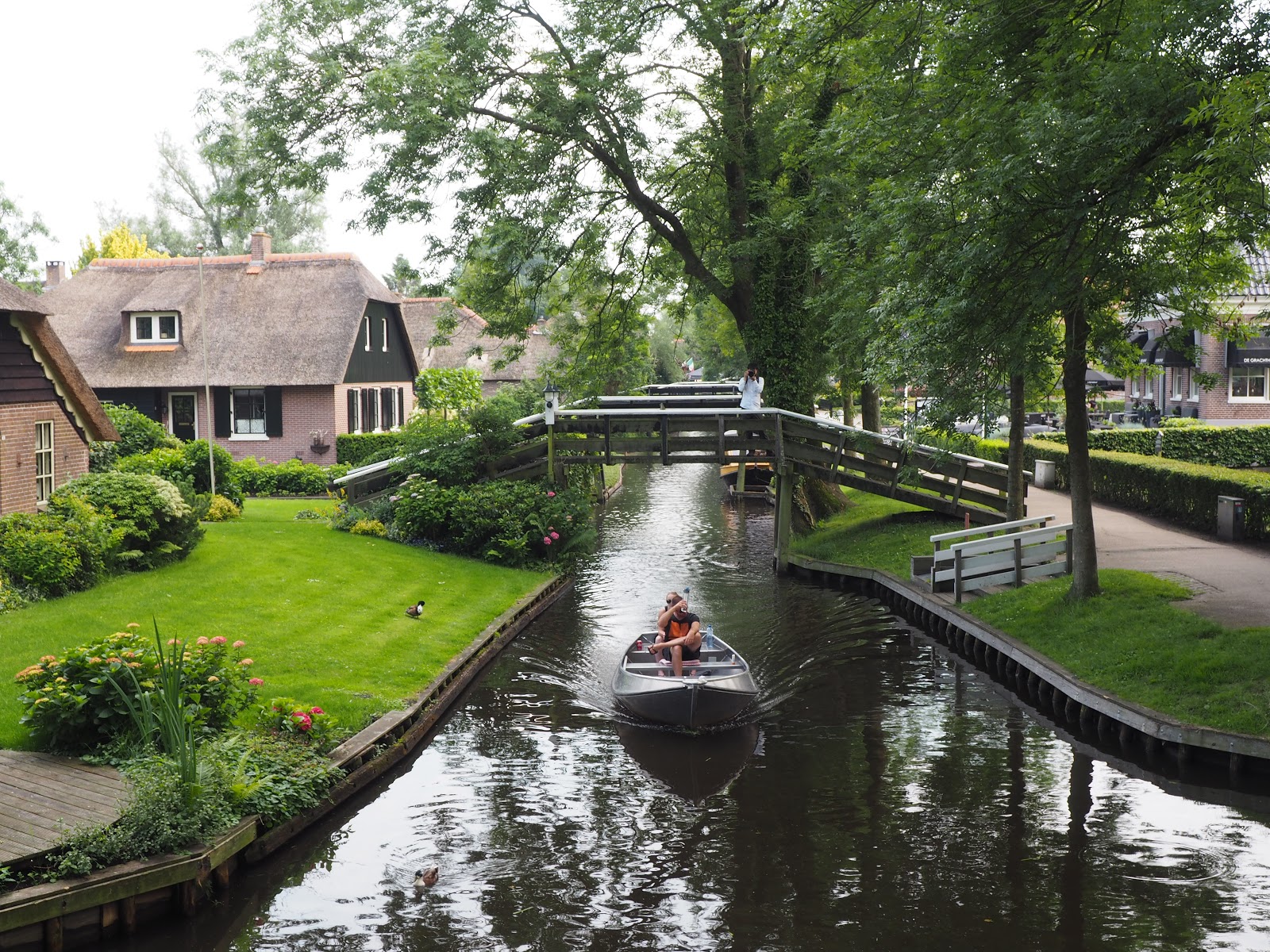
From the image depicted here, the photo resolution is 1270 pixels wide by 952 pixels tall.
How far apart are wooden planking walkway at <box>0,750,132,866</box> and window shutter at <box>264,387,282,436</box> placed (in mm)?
29690

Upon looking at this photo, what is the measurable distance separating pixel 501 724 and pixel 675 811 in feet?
12.2

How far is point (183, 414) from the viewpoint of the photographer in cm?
4028

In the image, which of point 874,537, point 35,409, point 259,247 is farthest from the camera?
point 259,247

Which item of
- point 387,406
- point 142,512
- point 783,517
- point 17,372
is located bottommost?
point 783,517

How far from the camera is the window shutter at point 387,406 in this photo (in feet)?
146

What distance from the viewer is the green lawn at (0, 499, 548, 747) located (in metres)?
14.4

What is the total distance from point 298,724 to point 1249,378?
4182cm

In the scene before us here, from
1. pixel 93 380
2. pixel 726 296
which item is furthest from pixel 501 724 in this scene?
pixel 93 380

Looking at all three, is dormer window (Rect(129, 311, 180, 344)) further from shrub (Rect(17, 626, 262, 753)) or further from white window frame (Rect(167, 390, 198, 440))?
shrub (Rect(17, 626, 262, 753))

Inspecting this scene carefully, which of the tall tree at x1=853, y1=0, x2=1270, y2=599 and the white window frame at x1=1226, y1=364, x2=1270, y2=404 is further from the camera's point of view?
the white window frame at x1=1226, y1=364, x2=1270, y2=404

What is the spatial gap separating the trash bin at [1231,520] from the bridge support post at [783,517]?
9.14 m

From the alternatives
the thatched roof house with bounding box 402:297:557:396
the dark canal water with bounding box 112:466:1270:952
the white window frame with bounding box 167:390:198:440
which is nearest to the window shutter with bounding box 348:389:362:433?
the white window frame with bounding box 167:390:198:440

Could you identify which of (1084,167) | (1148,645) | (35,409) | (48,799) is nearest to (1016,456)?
(1148,645)

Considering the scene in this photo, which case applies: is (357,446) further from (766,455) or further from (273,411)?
(766,455)
